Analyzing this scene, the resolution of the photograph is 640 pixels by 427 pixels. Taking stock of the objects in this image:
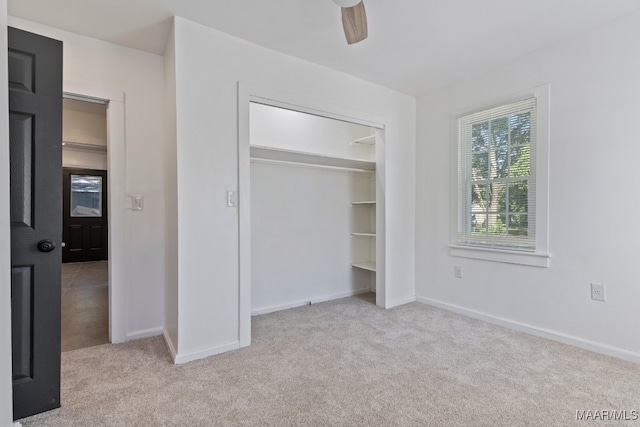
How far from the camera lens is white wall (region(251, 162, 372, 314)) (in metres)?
3.41

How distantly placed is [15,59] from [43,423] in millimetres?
1818

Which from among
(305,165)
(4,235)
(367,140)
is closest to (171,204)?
(4,235)

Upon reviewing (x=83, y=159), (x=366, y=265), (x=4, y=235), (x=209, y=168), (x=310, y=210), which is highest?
(x=83, y=159)

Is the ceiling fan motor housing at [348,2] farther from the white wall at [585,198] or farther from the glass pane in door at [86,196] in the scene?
the glass pane in door at [86,196]

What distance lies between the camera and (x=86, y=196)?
696cm

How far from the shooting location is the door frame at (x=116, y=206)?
8.55 feet

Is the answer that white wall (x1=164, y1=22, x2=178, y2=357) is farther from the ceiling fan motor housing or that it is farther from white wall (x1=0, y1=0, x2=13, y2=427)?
the ceiling fan motor housing

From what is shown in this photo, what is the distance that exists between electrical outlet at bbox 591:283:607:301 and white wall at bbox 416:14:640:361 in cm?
3

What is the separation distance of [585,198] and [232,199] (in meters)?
2.71

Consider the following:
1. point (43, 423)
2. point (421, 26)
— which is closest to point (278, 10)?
point (421, 26)

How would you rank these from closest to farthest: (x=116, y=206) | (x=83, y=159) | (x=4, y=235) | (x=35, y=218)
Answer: (x=4, y=235) < (x=35, y=218) < (x=116, y=206) < (x=83, y=159)

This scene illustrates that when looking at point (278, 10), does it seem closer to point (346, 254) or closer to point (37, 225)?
point (37, 225)

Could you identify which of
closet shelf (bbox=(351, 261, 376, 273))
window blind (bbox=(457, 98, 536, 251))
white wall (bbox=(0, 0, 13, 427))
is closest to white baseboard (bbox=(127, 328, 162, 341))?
white wall (bbox=(0, 0, 13, 427))

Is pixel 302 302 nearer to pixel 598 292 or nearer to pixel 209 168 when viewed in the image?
pixel 209 168
